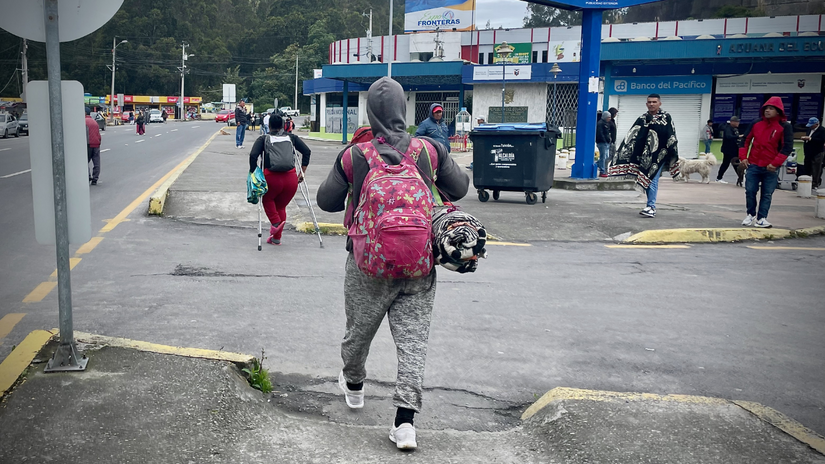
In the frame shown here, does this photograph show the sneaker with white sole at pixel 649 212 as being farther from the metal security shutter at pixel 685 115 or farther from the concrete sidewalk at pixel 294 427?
the metal security shutter at pixel 685 115

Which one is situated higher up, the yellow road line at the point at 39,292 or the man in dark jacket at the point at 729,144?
the man in dark jacket at the point at 729,144

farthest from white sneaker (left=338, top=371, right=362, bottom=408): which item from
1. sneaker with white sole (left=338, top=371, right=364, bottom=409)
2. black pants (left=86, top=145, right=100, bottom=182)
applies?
black pants (left=86, top=145, right=100, bottom=182)

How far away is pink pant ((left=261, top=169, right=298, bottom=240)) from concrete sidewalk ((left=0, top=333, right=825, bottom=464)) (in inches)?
187

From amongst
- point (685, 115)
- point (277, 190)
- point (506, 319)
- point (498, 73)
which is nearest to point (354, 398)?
point (506, 319)

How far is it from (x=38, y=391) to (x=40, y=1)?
197 cm

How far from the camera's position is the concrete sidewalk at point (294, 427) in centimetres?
335

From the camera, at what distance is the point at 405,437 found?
350 cm

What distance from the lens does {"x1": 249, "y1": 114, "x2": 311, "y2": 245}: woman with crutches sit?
8.66 m

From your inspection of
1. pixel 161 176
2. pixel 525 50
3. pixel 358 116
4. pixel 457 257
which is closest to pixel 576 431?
pixel 457 257

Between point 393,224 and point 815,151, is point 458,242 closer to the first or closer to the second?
point 393,224

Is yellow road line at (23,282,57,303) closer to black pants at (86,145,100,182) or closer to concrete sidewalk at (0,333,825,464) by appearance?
concrete sidewalk at (0,333,825,464)

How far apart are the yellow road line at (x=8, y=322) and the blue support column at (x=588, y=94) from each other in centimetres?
1346

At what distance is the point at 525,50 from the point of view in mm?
46000

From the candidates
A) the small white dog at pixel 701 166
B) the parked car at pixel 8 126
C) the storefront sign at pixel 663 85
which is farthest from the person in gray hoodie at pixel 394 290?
the parked car at pixel 8 126
